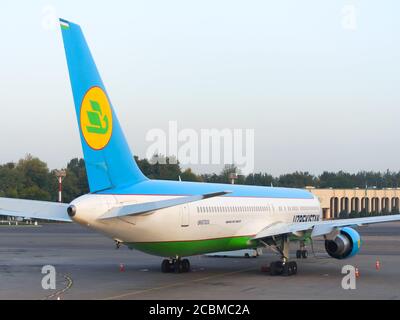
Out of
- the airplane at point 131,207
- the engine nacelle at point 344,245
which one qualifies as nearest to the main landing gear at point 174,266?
the airplane at point 131,207

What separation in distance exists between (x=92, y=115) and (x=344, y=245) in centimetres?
1146

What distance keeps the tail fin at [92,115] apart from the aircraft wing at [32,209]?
1468 millimetres

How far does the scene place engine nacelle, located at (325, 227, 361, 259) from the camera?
88.8 feet

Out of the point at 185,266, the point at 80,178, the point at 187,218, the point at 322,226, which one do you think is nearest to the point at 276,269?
the point at 322,226

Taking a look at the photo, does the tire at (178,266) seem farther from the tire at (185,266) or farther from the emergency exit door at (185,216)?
the emergency exit door at (185,216)

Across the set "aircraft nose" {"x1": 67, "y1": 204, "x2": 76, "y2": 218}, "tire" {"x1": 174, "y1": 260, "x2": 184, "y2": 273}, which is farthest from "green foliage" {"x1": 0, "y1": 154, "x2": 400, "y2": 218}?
"aircraft nose" {"x1": 67, "y1": 204, "x2": 76, "y2": 218}

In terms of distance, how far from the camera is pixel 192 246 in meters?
25.6

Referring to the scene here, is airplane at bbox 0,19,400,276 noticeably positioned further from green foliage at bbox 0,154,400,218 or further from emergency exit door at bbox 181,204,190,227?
green foliage at bbox 0,154,400,218

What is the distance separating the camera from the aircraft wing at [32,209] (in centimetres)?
2102

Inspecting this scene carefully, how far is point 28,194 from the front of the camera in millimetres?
102562

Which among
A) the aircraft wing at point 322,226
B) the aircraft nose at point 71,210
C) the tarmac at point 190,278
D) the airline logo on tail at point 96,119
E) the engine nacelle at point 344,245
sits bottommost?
the tarmac at point 190,278

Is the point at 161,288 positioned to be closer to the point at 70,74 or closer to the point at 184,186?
the point at 184,186
